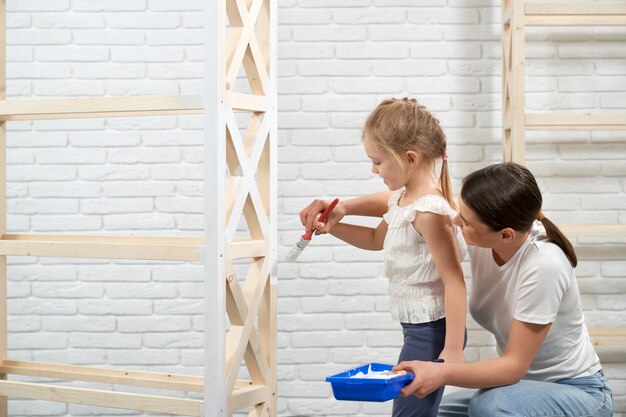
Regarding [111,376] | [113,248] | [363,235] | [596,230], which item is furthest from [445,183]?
[111,376]

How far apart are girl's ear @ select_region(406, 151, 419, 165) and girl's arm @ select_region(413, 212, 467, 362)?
0.14m

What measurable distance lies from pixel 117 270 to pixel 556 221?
6.01 ft

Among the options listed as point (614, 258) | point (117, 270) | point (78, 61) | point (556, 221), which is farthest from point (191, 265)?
point (614, 258)

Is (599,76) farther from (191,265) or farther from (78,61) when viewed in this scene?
(78,61)

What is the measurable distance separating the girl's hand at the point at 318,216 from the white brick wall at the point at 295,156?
0.98 meters

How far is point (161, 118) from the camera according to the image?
3385 mm

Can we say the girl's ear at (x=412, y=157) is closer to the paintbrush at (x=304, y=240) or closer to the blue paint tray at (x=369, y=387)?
the paintbrush at (x=304, y=240)

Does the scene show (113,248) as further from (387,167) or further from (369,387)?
(369,387)

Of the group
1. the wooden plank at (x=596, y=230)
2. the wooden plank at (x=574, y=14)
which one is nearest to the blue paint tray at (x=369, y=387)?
the wooden plank at (x=596, y=230)

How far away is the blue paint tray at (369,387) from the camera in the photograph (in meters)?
1.78

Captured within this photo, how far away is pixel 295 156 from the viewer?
3.37m

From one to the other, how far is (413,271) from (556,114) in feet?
3.90

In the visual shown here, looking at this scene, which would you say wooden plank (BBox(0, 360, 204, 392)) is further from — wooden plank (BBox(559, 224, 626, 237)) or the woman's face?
wooden plank (BBox(559, 224, 626, 237))

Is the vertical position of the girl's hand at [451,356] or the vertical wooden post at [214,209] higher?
the vertical wooden post at [214,209]
